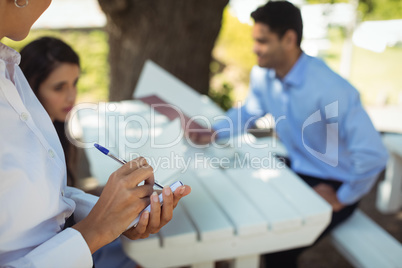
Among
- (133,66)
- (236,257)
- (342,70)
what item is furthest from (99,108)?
(342,70)

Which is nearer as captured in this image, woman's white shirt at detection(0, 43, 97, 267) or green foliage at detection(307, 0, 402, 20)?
woman's white shirt at detection(0, 43, 97, 267)

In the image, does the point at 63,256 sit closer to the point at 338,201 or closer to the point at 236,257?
the point at 236,257

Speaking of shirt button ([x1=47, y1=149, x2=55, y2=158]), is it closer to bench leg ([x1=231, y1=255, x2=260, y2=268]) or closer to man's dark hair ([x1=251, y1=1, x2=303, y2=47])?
bench leg ([x1=231, y1=255, x2=260, y2=268])

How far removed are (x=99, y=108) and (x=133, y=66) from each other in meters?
1.04

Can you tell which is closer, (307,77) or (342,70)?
(307,77)

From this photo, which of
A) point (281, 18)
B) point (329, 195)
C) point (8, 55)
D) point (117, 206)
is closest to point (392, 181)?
point (329, 195)

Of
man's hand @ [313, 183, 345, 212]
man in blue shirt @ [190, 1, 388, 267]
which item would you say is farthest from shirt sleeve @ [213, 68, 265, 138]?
man's hand @ [313, 183, 345, 212]

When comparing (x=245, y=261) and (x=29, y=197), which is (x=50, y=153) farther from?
(x=245, y=261)

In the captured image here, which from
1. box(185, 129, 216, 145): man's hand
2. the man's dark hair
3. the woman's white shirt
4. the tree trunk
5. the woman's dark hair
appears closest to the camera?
the woman's white shirt

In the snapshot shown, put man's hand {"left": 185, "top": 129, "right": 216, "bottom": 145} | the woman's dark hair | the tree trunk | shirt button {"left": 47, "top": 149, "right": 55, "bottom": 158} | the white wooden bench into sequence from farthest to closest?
the tree trunk
man's hand {"left": 185, "top": 129, "right": 216, "bottom": 145}
the woman's dark hair
the white wooden bench
shirt button {"left": 47, "top": 149, "right": 55, "bottom": 158}

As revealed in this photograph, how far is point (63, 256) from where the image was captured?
100 cm

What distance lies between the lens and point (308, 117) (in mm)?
2299

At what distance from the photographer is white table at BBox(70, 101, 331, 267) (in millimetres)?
1381

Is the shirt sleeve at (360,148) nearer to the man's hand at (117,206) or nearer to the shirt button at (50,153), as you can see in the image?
the man's hand at (117,206)
